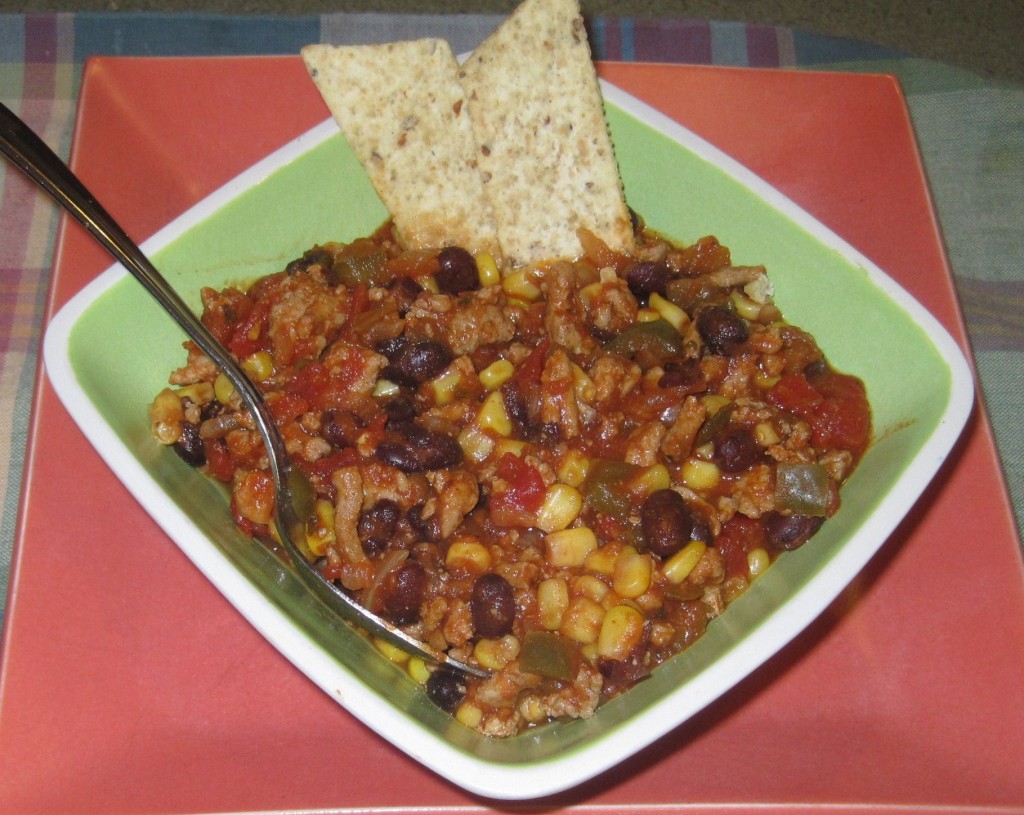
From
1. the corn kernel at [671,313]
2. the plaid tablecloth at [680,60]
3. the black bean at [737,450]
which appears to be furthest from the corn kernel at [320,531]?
the plaid tablecloth at [680,60]

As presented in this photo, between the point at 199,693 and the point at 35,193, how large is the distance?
8.77 ft

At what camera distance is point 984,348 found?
13.5ft

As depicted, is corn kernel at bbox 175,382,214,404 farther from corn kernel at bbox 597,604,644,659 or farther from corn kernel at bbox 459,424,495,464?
corn kernel at bbox 597,604,644,659

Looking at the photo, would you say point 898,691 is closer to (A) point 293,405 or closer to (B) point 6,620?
(A) point 293,405

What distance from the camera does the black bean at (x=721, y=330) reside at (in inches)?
126

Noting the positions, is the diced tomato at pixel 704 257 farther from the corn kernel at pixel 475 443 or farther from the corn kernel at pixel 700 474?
the corn kernel at pixel 475 443

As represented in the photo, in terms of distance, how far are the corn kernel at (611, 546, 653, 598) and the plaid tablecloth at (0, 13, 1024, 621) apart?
7.58 ft

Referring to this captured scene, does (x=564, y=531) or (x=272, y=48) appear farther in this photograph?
(x=272, y=48)

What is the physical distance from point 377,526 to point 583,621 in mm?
726

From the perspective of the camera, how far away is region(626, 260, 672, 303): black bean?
3.36 meters

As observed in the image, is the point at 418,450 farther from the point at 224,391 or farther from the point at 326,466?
the point at 224,391

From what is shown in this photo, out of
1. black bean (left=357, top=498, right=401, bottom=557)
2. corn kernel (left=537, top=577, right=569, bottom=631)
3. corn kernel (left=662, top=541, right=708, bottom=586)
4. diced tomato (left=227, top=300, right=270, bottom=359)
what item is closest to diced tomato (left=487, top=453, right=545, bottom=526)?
corn kernel (left=537, top=577, right=569, bottom=631)

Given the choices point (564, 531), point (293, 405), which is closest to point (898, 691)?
point (564, 531)

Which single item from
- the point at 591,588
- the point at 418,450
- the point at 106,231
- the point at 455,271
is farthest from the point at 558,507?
the point at 106,231
